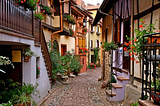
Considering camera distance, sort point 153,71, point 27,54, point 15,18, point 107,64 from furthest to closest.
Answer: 1. point 107,64
2. point 27,54
3. point 15,18
4. point 153,71

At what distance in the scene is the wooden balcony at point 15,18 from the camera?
14.5 feet

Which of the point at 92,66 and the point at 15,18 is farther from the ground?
the point at 15,18

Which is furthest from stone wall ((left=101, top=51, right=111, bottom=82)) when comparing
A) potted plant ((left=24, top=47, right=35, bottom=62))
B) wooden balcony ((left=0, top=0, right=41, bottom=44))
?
wooden balcony ((left=0, top=0, right=41, bottom=44))

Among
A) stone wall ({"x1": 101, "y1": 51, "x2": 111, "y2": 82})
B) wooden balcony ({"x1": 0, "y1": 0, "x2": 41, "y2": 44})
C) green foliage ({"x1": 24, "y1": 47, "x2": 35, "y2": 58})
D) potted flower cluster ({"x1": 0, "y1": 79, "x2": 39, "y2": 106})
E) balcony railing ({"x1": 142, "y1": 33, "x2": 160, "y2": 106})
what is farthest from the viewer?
stone wall ({"x1": 101, "y1": 51, "x2": 111, "y2": 82})

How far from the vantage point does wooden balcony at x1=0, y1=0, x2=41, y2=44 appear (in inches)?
173

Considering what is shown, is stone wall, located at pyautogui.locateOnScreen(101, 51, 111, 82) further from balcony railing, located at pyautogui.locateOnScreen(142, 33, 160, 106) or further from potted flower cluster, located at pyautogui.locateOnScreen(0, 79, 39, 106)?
balcony railing, located at pyautogui.locateOnScreen(142, 33, 160, 106)

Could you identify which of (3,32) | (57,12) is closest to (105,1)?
(57,12)

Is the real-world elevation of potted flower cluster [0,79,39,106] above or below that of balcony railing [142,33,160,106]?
below

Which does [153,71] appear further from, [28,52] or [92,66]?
[92,66]

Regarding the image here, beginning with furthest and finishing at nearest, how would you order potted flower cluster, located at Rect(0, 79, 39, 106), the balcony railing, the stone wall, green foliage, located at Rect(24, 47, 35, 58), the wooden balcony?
the stone wall
green foliage, located at Rect(24, 47, 35, 58)
potted flower cluster, located at Rect(0, 79, 39, 106)
the wooden balcony
the balcony railing

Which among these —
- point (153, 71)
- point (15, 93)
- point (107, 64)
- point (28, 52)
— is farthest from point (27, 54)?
point (107, 64)

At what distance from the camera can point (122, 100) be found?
778 cm

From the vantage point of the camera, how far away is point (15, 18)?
5160 mm

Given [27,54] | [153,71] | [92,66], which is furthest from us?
[92,66]
